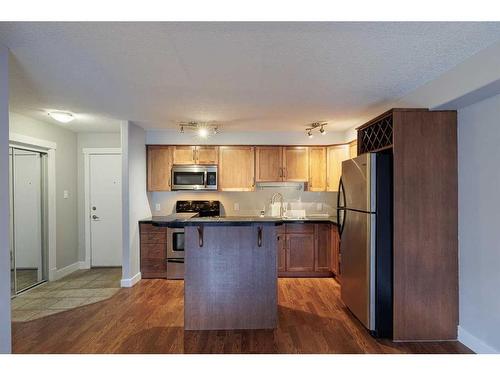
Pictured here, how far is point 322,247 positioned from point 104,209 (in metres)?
3.78

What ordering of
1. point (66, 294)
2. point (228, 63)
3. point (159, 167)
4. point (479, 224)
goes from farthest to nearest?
point (159, 167), point (66, 294), point (479, 224), point (228, 63)

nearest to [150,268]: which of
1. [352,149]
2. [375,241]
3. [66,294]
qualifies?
[66,294]

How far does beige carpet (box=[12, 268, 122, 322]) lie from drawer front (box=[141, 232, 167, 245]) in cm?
72

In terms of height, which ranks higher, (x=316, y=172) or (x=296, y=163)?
(x=296, y=163)

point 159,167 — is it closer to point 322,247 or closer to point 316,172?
point 316,172

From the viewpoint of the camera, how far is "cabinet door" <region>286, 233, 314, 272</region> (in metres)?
4.41

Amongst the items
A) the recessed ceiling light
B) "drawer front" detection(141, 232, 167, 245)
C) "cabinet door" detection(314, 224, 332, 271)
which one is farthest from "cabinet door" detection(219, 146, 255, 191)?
the recessed ceiling light

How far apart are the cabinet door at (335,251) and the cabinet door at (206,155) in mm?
2181

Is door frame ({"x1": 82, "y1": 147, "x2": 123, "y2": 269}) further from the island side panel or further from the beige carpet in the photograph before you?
the island side panel

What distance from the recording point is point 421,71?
2.34m

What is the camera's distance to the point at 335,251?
4.23 m

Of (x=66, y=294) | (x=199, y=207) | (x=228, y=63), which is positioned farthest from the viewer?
(x=199, y=207)

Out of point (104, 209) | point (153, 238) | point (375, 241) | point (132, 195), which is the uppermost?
point (132, 195)
